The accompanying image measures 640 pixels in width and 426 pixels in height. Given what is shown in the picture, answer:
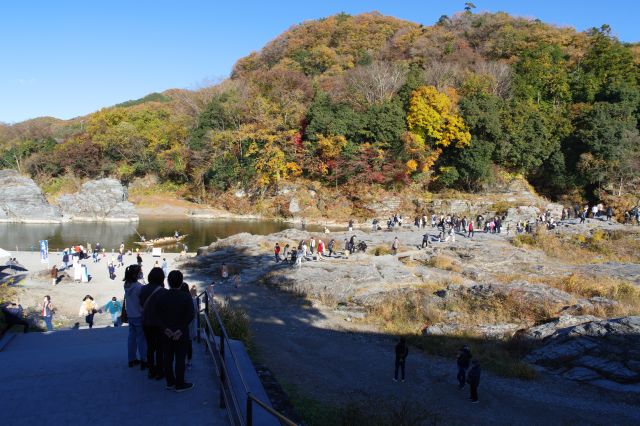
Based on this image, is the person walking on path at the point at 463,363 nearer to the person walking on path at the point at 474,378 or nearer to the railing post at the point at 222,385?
the person walking on path at the point at 474,378

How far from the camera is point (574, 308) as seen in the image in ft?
53.8

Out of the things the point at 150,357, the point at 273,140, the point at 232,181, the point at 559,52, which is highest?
the point at 559,52

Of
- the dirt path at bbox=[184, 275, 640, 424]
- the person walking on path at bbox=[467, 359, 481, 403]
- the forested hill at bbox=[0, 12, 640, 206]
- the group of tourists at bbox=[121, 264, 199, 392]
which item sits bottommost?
the dirt path at bbox=[184, 275, 640, 424]

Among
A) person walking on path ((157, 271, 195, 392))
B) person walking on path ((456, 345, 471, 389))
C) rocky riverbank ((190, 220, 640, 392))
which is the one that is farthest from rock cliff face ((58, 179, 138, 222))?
person walking on path ((157, 271, 195, 392))

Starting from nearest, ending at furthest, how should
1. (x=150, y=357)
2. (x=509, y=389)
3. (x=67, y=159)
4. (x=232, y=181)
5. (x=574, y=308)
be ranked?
(x=150, y=357) < (x=509, y=389) < (x=574, y=308) < (x=232, y=181) < (x=67, y=159)

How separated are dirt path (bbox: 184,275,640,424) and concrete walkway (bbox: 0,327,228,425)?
15.8 feet

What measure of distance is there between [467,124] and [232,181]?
28.7 metres

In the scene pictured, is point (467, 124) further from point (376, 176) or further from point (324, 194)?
point (324, 194)

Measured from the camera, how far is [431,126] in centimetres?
4791

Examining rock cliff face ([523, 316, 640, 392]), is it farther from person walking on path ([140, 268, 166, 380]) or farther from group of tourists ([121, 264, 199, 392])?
person walking on path ([140, 268, 166, 380])

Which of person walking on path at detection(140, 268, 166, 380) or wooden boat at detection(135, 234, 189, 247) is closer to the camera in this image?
person walking on path at detection(140, 268, 166, 380)

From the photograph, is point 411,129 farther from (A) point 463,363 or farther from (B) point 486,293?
(A) point 463,363

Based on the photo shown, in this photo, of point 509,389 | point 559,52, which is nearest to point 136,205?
point 509,389

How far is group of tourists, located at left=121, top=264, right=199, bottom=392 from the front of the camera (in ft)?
16.5
